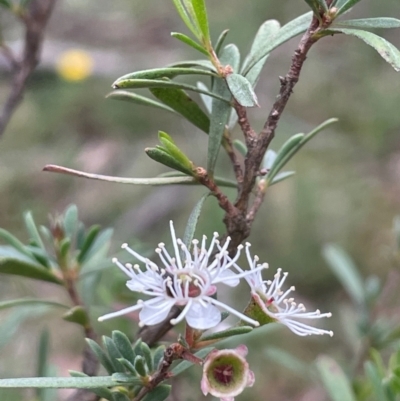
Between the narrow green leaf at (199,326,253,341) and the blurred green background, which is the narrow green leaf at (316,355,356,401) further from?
the blurred green background

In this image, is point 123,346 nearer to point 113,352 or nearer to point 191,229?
point 113,352

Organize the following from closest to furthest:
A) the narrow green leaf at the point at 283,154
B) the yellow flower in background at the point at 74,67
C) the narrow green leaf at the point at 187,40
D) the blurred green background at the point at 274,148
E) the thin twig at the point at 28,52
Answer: the narrow green leaf at the point at 187,40
the narrow green leaf at the point at 283,154
the thin twig at the point at 28,52
the yellow flower in background at the point at 74,67
the blurred green background at the point at 274,148

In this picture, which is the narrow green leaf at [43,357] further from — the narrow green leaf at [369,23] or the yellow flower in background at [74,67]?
the yellow flower in background at [74,67]

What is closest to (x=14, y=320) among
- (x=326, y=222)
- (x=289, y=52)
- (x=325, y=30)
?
(x=325, y=30)

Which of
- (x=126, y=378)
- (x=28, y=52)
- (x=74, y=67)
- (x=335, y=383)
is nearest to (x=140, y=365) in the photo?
(x=126, y=378)

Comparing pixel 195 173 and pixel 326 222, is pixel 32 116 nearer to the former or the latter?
pixel 326 222

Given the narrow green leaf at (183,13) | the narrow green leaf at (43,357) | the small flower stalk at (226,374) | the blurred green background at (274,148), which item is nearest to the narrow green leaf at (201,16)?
the narrow green leaf at (183,13)
